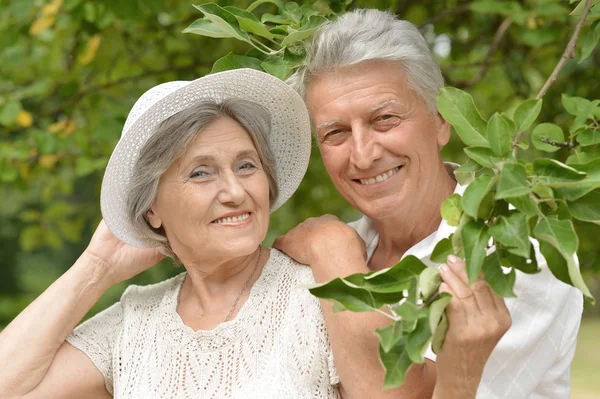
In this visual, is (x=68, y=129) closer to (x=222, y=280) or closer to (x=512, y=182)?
(x=222, y=280)

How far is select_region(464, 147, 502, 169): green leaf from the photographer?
1.77 metres

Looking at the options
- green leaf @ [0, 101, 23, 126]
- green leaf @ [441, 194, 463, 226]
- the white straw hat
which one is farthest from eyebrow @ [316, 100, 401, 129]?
green leaf @ [0, 101, 23, 126]

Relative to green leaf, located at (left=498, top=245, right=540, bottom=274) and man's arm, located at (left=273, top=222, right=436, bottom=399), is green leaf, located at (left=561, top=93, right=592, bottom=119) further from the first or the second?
green leaf, located at (left=498, top=245, right=540, bottom=274)

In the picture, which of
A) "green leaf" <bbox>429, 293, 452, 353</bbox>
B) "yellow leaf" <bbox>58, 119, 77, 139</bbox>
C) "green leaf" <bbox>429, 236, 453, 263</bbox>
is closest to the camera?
"green leaf" <bbox>429, 293, 452, 353</bbox>

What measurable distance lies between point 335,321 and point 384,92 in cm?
73

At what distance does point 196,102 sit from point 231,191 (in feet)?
0.95

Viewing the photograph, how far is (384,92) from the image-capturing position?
8.96 feet

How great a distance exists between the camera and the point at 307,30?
8.75ft

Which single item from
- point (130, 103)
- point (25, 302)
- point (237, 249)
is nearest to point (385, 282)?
point (237, 249)

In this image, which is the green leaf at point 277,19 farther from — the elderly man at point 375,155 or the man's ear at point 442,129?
the man's ear at point 442,129

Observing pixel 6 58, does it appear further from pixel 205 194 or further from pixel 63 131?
pixel 205 194

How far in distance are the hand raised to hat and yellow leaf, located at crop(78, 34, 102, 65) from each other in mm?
1751

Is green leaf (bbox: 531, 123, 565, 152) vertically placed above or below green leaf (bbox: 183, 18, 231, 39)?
below

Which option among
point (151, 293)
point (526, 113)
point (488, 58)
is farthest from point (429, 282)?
point (488, 58)
